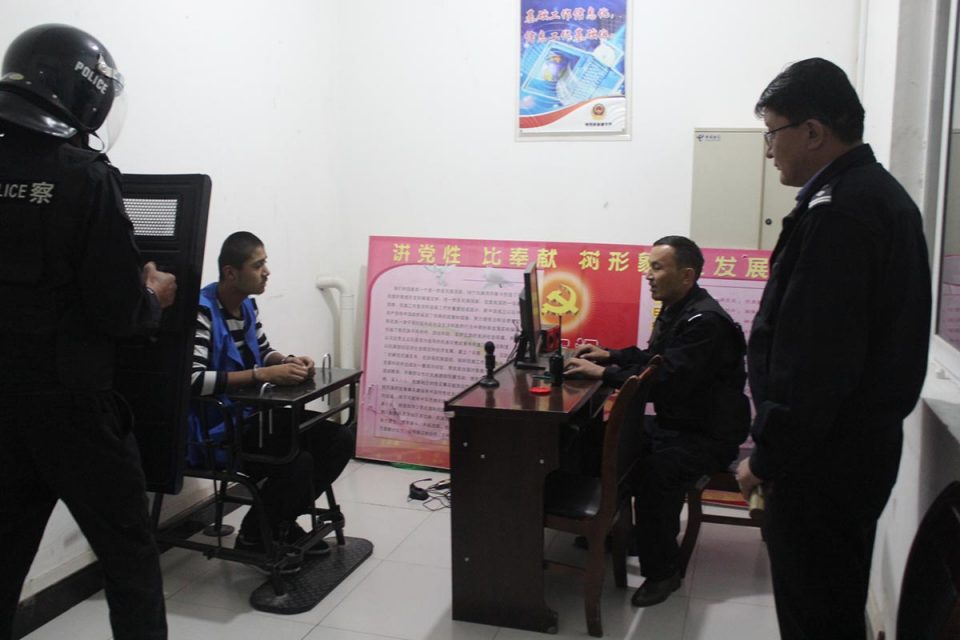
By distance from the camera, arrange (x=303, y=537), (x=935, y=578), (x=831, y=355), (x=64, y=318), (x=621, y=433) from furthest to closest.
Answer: (x=303, y=537)
(x=621, y=433)
(x=64, y=318)
(x=831, y=355)
(x=935, y=578)

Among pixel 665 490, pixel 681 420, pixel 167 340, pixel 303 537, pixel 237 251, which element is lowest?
pixel 303 537

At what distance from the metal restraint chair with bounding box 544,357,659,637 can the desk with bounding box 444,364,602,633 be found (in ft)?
0.33

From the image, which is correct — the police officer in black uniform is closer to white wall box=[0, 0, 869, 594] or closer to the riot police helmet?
the riot police helmet

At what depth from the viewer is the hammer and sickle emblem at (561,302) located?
384 cm

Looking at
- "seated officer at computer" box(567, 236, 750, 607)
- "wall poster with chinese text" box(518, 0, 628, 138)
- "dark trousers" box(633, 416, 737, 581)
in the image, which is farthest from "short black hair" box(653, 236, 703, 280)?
"wall poster with chinese text" box(518, 0, 628, 138)

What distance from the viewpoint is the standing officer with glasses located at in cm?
144

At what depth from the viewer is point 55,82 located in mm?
1730

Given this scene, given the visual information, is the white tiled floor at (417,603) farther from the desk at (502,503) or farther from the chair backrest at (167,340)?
the chair backrest at (167,340)

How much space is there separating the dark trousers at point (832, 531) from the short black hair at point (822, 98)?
2.02 feet

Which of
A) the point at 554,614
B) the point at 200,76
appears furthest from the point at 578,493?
the point at 200,76

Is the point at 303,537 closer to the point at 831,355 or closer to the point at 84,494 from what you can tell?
the point at 84,494

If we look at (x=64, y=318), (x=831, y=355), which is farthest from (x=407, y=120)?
(x=831, y=355)

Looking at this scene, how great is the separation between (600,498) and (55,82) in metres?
1.93

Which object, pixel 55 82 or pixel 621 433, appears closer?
pixel 55 82
